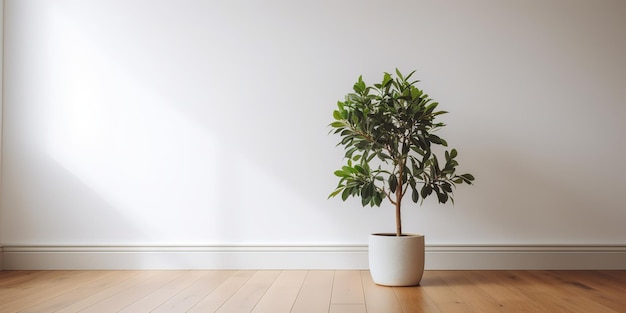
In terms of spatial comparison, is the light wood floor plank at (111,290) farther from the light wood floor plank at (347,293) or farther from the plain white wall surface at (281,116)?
the light wood floor plank at (347,293)

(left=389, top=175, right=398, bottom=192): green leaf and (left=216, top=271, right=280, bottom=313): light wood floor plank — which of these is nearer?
(left=216, top=271, right=280, bottom=313): light wood floor plank

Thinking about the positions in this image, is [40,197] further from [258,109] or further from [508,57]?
[508,57]

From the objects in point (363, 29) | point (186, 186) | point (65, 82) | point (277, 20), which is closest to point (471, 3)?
point (363, 29)

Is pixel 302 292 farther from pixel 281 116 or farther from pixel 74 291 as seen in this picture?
pixel 281 116

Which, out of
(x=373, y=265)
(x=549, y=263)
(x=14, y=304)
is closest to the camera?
(x=14, y=304)

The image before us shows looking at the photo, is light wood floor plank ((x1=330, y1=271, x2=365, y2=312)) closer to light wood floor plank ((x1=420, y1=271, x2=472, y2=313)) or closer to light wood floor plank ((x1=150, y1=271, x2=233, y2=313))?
light wood floor plank ((x1=420, y1=271, x2=472, y2=313))

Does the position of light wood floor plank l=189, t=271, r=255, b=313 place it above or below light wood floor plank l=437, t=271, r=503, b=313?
above

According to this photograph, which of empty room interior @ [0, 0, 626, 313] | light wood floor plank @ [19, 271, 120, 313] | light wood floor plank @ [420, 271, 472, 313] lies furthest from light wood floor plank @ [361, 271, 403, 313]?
light wood floor plank @ [19, 271, 120, 313]

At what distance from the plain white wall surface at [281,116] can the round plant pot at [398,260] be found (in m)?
0.51

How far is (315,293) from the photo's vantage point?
7.88ft

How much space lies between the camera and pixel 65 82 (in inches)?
128

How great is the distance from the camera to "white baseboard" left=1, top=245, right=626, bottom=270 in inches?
121

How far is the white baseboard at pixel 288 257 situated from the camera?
3.08 metres

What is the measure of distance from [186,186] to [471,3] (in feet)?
5.98
